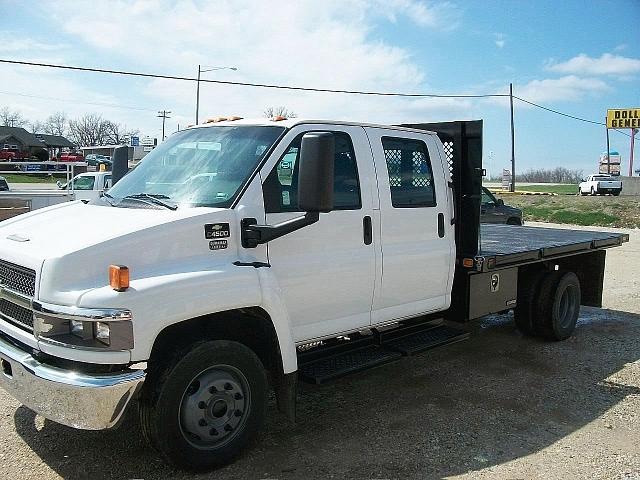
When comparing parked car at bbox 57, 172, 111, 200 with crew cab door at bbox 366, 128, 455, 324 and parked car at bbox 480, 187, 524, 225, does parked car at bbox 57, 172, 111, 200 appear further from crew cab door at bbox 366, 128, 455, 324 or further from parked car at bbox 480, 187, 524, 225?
crew cab door at bbox 366, 128, 455, 324

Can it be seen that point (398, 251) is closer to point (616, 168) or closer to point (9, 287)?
point (9, 287)

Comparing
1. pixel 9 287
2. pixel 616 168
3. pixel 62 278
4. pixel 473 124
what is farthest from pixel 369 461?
pixel 616 168

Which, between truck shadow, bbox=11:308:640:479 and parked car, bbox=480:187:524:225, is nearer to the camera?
truck shadow, bbox=11:308:640:479

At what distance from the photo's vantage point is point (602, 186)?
137 ft

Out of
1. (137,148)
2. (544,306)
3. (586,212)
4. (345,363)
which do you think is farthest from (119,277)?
(586,212)

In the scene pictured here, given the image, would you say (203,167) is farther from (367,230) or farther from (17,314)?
(17,314)

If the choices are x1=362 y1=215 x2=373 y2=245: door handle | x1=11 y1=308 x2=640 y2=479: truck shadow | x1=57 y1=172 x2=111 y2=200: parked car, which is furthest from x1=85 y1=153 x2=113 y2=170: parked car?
x1=362 y1=215 x2=373 y2=245: door handle

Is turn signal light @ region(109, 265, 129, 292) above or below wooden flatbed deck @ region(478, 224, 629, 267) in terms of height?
above

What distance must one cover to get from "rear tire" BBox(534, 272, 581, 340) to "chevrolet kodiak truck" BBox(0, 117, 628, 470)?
5.65 feet

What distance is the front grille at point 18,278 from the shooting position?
347 cm

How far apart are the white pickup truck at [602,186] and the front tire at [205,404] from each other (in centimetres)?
4283

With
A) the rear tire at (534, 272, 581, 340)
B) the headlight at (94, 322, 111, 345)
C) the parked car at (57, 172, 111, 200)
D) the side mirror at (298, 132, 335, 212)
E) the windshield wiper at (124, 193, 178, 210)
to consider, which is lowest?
the rear tire at (534, 272, 581, 340)

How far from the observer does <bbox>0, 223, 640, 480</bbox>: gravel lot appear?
12.8 feet

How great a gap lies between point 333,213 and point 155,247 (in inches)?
53.2
